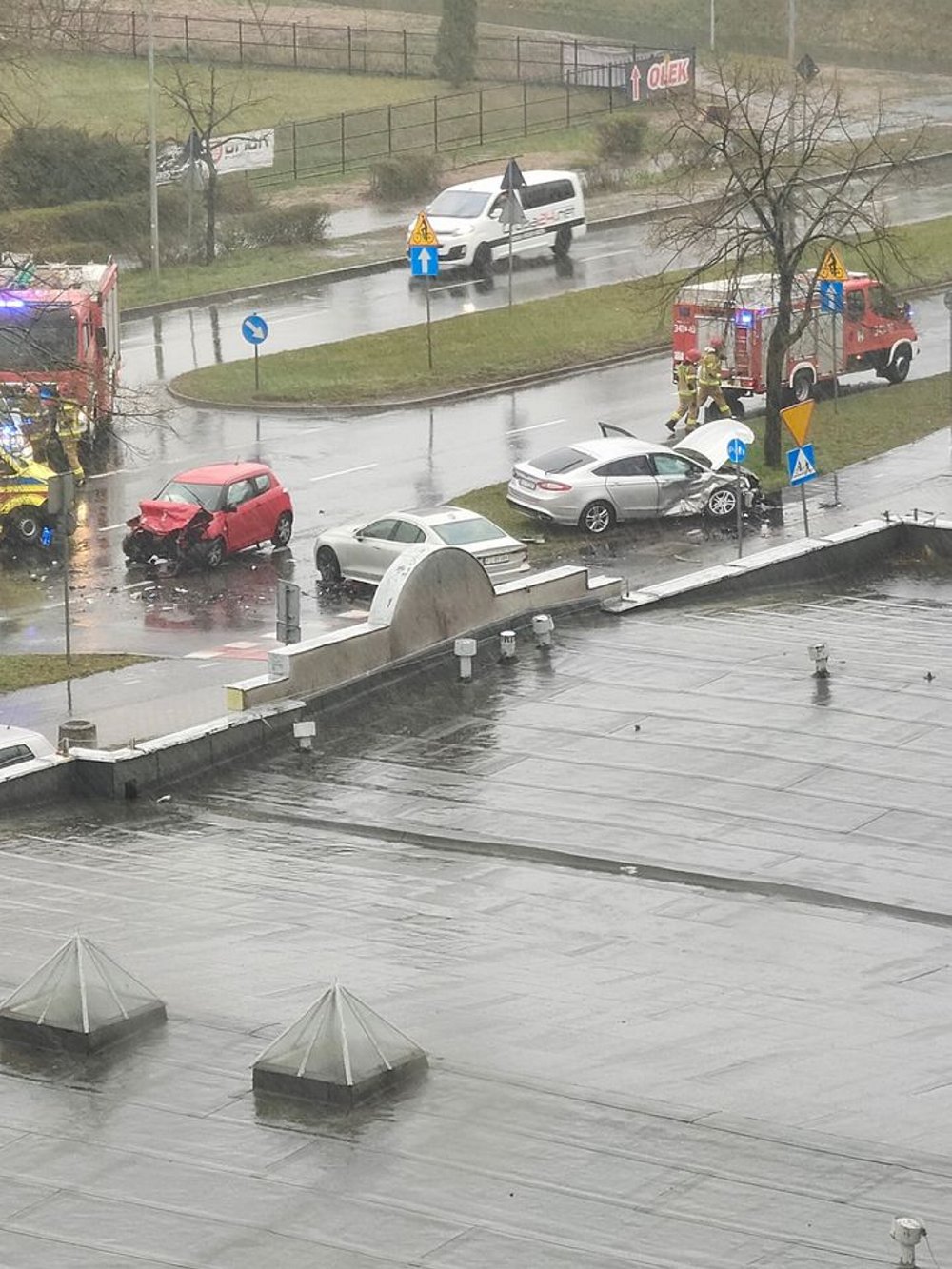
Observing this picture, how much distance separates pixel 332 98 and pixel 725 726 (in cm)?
6326

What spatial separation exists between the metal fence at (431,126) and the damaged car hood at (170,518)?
35.4 meters

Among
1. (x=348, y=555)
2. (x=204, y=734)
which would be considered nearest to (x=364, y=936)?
(x=204, y=734)

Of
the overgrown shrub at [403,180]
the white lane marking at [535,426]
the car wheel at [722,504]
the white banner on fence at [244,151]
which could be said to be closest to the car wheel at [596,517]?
the car wheel at [722,504]

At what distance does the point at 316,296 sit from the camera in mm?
58625

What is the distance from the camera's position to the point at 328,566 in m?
36.9

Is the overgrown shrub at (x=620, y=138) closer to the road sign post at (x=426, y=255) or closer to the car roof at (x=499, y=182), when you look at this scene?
the car roof at (x=499, y=182)

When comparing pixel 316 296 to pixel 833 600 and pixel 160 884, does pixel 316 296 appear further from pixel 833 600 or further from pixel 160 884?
pixel 160 884

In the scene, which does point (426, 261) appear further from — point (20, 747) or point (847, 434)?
point (20, 747)

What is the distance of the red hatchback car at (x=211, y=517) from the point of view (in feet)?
124

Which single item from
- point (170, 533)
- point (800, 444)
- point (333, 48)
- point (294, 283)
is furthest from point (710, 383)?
point (333, 48)

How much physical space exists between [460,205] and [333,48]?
2811 centimetres

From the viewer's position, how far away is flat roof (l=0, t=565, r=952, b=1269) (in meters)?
11.6

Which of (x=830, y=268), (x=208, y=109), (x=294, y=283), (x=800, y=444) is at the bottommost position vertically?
(x=800, y=444)

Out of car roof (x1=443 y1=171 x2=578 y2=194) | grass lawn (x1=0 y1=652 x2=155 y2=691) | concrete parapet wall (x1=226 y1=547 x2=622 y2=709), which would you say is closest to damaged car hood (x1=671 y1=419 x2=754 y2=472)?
grass lawn (x1=0 y1=652 x2=155 y2=691)
